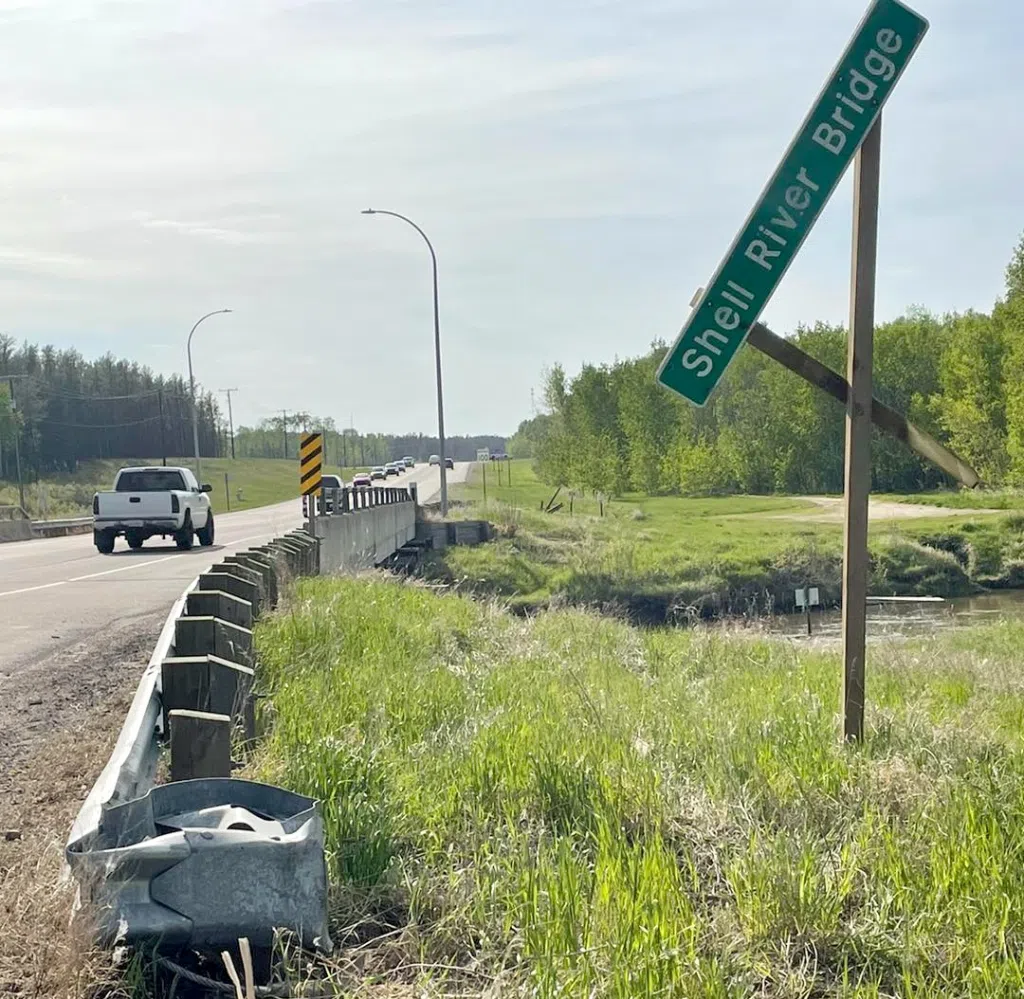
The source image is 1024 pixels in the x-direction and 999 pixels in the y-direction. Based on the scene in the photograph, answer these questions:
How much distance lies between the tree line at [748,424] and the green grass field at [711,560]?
57.8ft

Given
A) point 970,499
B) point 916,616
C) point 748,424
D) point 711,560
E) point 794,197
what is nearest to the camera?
point 794,197

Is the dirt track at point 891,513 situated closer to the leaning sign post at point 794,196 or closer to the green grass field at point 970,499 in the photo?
the green grass field at point 970,499

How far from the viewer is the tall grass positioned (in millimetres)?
3299

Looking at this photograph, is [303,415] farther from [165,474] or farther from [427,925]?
[427,925]

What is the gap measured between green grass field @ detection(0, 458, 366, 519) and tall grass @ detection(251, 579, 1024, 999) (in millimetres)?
64953

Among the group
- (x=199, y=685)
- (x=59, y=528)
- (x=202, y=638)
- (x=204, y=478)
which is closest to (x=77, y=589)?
(x=202, y=638)

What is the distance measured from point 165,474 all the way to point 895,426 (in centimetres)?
2493

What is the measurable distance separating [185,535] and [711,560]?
24.4 m

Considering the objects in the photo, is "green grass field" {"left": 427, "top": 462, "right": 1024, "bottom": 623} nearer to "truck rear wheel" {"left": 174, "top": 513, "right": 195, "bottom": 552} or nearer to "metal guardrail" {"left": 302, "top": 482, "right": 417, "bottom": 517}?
"metal guardrail" {"left": 302, "top": 482, "right": 417, "bottom": 517}

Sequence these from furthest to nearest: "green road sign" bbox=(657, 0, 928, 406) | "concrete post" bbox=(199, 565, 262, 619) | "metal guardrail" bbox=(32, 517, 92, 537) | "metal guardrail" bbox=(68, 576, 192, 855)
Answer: "metal guardrail" bbox=(32, 517, 92, 537) < "concrete post" bbox=(199, 565, 262, 619) < "green road sign" bbox=(657, 0, 928, 406) < "metal guardrail" bbox=(68, 576, 192, 855)

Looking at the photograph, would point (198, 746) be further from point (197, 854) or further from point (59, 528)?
point (59, 528)

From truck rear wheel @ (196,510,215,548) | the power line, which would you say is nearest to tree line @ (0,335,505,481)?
the power line

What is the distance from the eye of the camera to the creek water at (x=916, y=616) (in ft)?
96.9

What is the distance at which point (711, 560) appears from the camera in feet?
151
